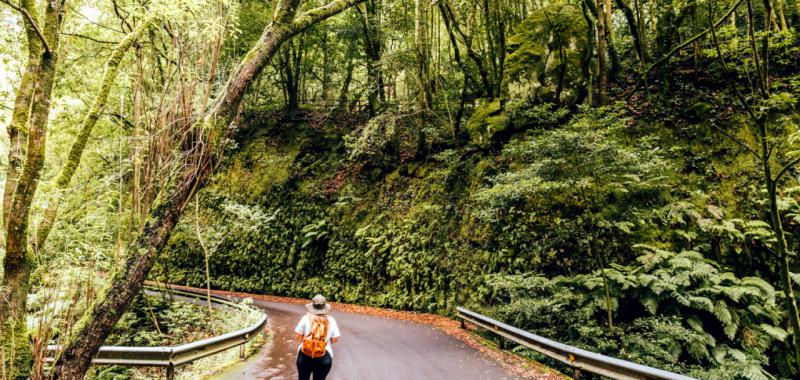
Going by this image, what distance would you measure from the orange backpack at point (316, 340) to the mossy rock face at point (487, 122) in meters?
11.2

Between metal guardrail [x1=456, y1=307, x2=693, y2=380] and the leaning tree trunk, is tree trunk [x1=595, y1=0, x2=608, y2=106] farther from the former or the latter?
the leaning tree trunk

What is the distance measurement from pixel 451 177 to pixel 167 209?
11750 mm

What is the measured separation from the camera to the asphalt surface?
22.4 ft

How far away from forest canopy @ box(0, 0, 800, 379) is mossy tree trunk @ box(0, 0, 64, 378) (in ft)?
0.08

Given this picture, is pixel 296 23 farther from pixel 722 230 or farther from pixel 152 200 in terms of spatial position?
pixel 722 230

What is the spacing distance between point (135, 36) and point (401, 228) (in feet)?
40.0

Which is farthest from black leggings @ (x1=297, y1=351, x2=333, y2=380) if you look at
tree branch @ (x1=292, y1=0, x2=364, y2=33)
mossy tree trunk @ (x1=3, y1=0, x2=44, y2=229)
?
tree branch @ (x1=292, y1=0, x2=364, y2=33)

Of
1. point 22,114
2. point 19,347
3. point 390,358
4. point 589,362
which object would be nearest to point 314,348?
point 19,347

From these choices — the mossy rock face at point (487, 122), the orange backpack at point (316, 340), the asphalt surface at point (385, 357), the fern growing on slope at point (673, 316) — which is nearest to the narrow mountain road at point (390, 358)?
the asphalt surface at point (385, 357)

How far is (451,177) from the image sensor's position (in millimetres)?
15320

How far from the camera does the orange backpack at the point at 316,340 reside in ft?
15.5

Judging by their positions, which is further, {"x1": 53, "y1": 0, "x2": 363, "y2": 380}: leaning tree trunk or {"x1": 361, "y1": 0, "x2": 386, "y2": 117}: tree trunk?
{"x1": 361, "y1": 0, "x2": 386, "y2": 117}: tree trunk

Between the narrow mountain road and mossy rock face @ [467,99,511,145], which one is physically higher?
mossy rock face @ [467,99,511,145]

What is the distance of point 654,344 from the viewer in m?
7.32
